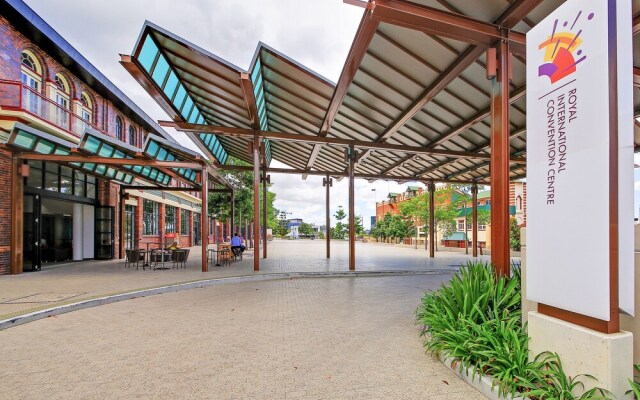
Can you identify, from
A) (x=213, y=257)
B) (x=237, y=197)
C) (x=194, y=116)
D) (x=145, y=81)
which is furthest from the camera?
(x=237, y=197)

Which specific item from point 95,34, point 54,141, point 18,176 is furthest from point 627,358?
point 95,34

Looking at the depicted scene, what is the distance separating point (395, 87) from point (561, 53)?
624 centimetres

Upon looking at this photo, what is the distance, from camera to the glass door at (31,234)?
1130cm

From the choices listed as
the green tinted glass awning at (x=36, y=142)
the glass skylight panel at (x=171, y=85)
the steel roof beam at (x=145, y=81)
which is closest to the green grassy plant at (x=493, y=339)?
the steel roof beam at (x=145, y=81)

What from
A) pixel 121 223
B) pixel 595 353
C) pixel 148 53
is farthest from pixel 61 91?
pixel 595 353

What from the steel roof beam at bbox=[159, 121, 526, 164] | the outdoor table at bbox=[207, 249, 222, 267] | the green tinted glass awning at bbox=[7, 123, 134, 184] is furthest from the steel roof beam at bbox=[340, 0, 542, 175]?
the green tinted glass awning at bbox=[7, 123, 134, 184]

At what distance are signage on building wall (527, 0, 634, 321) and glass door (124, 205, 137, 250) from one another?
20.7 meters

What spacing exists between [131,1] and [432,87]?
10233 mm

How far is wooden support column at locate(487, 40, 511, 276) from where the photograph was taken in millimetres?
5488

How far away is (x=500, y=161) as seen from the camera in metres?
5.56

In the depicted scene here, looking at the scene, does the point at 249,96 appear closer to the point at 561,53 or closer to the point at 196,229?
the point at 561,53

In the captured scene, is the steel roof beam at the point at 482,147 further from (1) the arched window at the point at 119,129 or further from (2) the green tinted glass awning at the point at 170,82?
(1) the arched window at the point at 119,129

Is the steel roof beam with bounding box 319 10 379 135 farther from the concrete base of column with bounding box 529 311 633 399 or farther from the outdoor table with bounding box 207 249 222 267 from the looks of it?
the outdoor table with bounding box 207 249 222 267

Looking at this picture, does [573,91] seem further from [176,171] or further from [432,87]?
[176,171]
